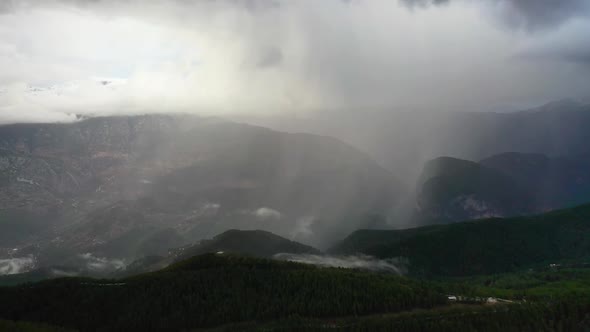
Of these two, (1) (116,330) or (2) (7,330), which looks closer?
(2) (7,330)

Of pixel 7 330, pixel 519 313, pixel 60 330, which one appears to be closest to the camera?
pixel 7 330

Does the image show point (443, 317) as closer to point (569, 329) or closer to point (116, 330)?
point (569, 329)

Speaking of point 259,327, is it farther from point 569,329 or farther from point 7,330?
point 569,329

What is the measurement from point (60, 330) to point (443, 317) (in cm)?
14704

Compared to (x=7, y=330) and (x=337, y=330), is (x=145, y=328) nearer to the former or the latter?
(x=7, y=330)

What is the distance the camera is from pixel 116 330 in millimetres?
198250

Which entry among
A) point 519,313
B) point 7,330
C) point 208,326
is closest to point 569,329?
point 519,313

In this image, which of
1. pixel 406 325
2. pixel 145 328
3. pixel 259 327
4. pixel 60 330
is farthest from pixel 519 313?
pixel 60 330

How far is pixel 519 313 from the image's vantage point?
7844 inches

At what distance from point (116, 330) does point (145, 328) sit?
11.3 meters

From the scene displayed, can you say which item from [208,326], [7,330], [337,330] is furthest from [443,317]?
[7,330]

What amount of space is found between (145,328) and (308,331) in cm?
6527

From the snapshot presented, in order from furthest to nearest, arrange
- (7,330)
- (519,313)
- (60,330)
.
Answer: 1. (519,313)
2. (60,330)
3. (7,330)

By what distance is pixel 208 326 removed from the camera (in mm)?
199625
